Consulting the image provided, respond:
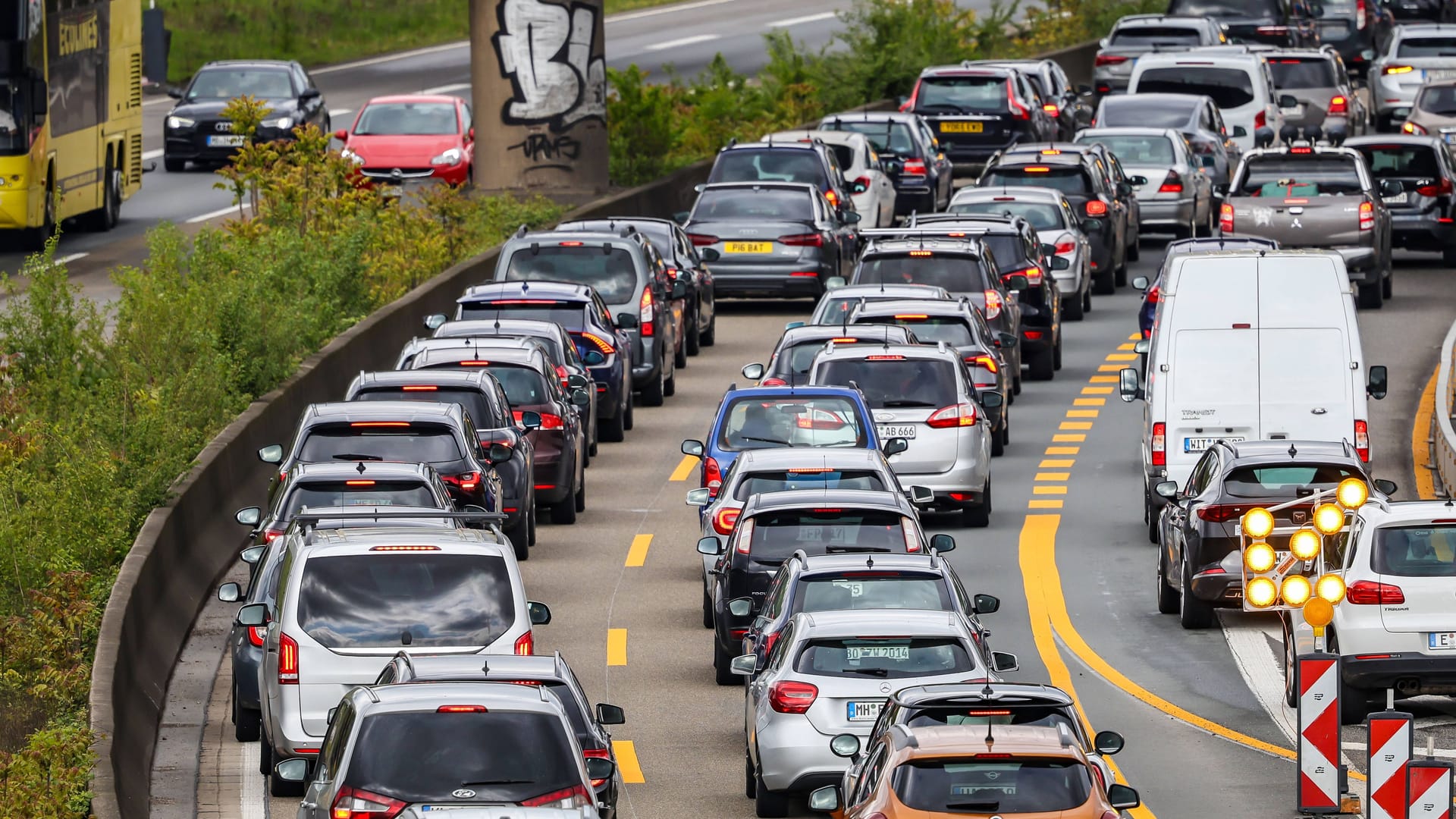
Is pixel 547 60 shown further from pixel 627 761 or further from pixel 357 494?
pixel 627 761

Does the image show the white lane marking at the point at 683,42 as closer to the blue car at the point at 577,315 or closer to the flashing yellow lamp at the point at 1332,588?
the blue car at the point at 577,315

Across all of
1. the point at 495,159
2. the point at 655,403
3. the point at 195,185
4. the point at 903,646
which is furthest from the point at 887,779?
the point at 195,185

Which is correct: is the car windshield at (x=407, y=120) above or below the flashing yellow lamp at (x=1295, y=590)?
below

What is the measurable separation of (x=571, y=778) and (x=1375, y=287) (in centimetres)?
2643

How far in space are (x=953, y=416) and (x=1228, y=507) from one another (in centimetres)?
424

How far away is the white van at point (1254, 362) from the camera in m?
25.2

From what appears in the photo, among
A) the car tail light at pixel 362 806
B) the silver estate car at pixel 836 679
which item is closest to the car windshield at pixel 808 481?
the silver estate car at pixel 836 679

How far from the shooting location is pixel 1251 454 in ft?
72.2

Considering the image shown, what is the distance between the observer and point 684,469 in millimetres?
28703

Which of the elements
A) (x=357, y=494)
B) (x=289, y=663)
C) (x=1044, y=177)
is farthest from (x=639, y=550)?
(x=1044, y=177)

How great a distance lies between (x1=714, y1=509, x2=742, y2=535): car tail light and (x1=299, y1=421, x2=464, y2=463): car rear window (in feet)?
6.53

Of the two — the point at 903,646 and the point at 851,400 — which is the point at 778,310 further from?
the point at 903,646

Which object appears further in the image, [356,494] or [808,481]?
[808,481]

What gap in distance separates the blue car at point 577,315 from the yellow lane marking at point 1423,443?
8044 millimetres
